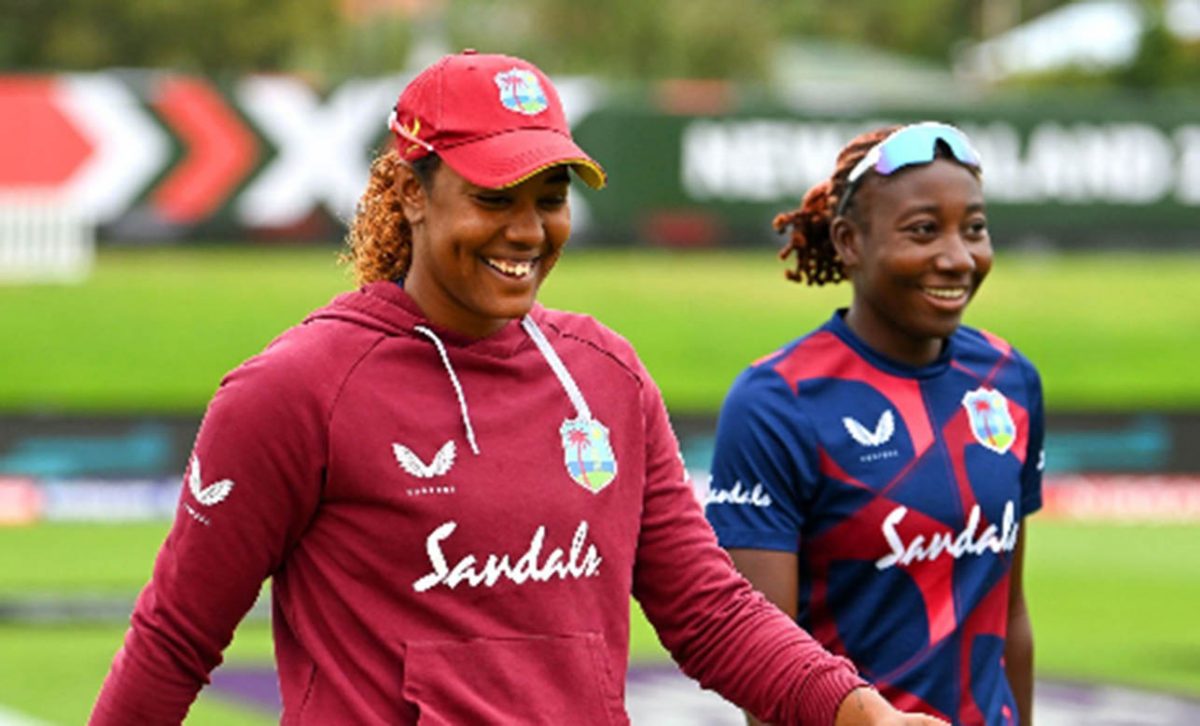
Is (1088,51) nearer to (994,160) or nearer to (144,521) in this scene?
(994,160)

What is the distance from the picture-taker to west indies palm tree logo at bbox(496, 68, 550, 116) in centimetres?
361

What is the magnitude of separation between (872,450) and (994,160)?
25400 mm

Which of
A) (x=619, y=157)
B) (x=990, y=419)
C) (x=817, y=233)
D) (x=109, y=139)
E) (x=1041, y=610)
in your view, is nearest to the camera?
(x=990, y=419)

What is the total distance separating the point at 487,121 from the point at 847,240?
1615mm

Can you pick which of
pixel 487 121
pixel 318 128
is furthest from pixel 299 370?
pixel 318 128

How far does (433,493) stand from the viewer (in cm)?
356

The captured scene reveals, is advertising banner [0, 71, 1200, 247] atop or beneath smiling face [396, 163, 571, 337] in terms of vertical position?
beneath

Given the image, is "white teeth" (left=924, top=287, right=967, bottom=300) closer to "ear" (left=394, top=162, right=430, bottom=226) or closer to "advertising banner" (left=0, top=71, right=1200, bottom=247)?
"ear" (left=394, top=162, right=430, bottom=226)

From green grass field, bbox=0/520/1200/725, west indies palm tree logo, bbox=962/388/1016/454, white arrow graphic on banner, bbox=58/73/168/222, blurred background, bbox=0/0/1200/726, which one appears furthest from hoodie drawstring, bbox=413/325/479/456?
white arrow graphic on banner, bbox=58/73/168/222

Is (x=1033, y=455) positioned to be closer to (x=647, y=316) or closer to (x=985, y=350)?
(x=985, y=350)

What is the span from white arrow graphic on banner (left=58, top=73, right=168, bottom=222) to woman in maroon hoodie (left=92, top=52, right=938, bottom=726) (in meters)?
23.3

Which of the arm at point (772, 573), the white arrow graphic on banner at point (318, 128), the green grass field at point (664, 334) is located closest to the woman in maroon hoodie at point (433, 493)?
the arm at point (772, 573)

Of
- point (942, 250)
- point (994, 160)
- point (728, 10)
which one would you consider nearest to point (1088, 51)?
point (728, 10)

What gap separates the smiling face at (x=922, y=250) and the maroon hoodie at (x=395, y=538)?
1291mm
